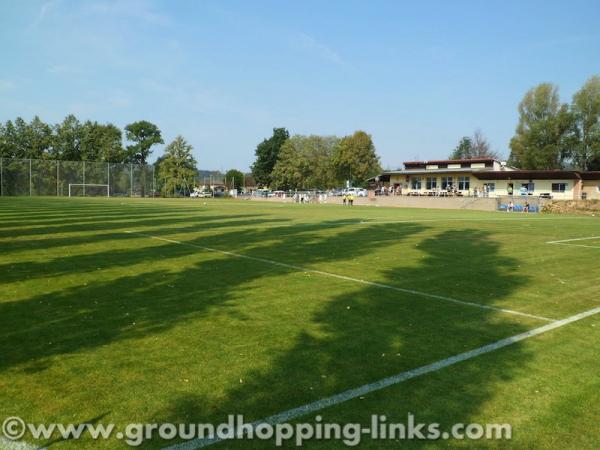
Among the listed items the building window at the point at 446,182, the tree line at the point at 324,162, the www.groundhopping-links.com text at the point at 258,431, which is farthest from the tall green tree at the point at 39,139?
the www.groundhopping-links.com text at the point at 258,431

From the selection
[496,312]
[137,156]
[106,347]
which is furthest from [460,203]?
[137,156]

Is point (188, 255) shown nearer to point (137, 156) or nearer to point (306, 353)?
point (306, 353)

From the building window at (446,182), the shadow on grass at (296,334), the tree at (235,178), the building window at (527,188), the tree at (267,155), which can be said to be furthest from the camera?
the tree at (235,178)

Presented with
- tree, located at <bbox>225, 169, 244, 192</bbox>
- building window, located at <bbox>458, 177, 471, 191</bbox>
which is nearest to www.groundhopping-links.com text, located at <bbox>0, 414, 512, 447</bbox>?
building window, located at <bbox>458, 177, 471, 191</bbox>

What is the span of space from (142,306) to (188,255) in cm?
513

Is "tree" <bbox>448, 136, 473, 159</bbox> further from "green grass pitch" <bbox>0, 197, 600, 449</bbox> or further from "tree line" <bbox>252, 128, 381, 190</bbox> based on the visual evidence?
"green grass pitch" <bbox>0, 197, 600, 449</bbox>

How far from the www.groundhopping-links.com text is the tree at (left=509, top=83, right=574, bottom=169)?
8647cm

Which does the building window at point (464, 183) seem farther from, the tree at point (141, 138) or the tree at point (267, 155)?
the tree at point (141, 138)

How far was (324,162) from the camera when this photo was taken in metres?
98.6

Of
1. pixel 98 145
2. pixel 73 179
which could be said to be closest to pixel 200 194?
pixel 98 145

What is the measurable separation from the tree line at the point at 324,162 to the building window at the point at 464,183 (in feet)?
72.2

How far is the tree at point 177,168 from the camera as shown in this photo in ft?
312

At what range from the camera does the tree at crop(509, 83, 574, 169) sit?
258ft

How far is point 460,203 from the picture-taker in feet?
187
